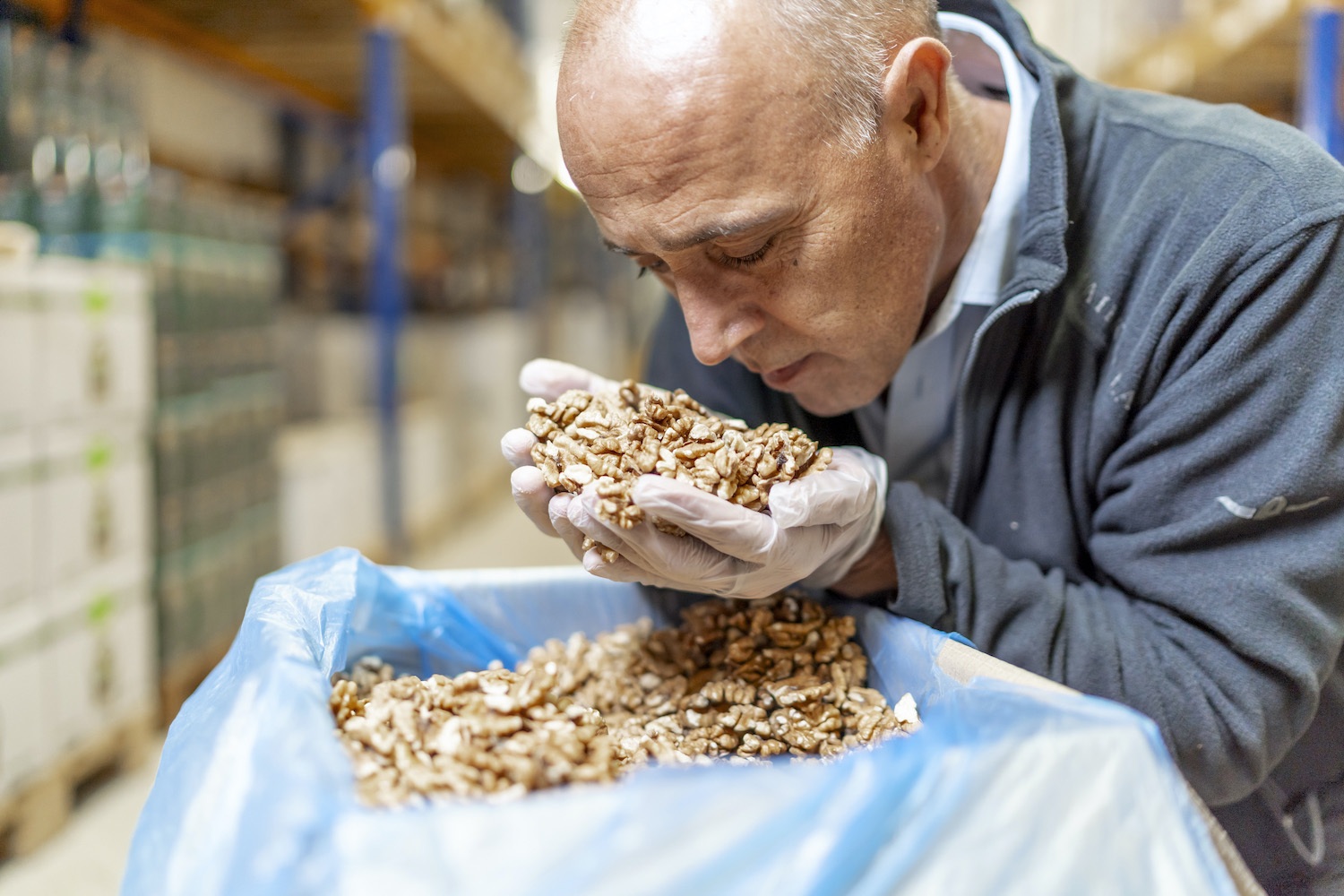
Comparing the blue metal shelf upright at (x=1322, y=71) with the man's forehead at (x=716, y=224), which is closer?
the man's forehead at (x=716, y=224)

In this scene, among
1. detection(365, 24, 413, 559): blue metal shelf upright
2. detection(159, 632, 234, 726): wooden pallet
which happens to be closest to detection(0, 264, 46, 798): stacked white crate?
detection(159, 632, 234, 726): wooden pallet

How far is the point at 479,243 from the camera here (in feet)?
29.3

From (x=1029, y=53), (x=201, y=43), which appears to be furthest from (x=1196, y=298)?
(x=201, y=43)

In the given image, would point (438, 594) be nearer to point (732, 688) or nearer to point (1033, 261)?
point (732, 688)

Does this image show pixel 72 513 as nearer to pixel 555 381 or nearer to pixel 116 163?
pixel 116 163

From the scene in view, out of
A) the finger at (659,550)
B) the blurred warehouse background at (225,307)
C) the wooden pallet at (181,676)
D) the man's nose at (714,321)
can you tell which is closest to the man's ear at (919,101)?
the man's nose at (714,321)

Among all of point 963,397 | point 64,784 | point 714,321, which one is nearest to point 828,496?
point 714,321

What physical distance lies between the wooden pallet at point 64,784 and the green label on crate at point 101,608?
0.89 ft

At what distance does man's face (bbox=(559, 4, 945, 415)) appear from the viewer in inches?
38.2

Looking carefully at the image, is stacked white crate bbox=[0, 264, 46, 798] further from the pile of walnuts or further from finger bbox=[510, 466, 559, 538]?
finger bbox=[510, 466, 559, 538]

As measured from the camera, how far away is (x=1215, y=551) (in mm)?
1038

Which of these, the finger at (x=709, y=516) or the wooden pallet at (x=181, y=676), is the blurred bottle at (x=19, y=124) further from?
the finger at (x=709, y=516)

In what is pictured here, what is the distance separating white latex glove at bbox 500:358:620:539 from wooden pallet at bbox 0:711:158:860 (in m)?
1.59

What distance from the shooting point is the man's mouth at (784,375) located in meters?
1.21
